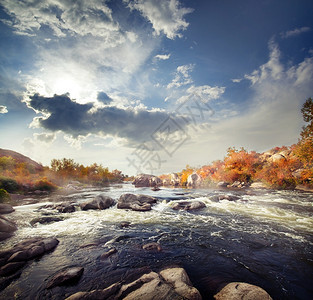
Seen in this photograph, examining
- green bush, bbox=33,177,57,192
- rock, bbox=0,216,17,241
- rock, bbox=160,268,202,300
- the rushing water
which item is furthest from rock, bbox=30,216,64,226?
green bush, bbox=33,177,57,192

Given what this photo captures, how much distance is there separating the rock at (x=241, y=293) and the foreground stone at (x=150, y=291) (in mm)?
756

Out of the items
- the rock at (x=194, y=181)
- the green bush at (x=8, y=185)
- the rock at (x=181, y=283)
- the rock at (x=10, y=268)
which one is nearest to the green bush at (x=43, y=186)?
the green bush at (x=8, y=185)

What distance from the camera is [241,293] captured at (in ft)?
11.9

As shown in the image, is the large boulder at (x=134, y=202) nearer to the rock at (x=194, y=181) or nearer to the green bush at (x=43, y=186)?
the green bush at (x=43, y=186)

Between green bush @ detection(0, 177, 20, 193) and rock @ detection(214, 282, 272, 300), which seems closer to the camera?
rock @ detection(214, 282, 272, 300)

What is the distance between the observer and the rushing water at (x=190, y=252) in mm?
4234

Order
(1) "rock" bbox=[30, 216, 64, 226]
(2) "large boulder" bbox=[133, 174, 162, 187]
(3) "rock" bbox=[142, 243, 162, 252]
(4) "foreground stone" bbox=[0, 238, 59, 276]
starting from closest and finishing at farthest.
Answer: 1. (4) "foreground stone" bbox=[0, 238, 59, 276]
2. (3) "rock" bbox=[142, 243, 162, 252]
3. (1) "rock" bbox=[30, 216, 64, 226]
4. (2) "large boulder" bbox=[133, 174, 162, 187]

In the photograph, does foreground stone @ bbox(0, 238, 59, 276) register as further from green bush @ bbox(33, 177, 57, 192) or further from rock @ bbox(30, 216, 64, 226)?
green bush @ bbox(33, 177, 57, 192)

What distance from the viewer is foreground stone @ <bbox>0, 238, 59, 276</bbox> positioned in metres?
4.81

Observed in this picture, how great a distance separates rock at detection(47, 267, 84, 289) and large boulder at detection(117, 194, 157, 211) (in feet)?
30.3

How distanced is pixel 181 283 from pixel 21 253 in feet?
20.1

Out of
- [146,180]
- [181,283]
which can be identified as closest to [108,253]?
[181,283]

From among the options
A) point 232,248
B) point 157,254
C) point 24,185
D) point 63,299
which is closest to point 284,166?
point 232,248

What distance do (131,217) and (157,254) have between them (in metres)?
5.93
